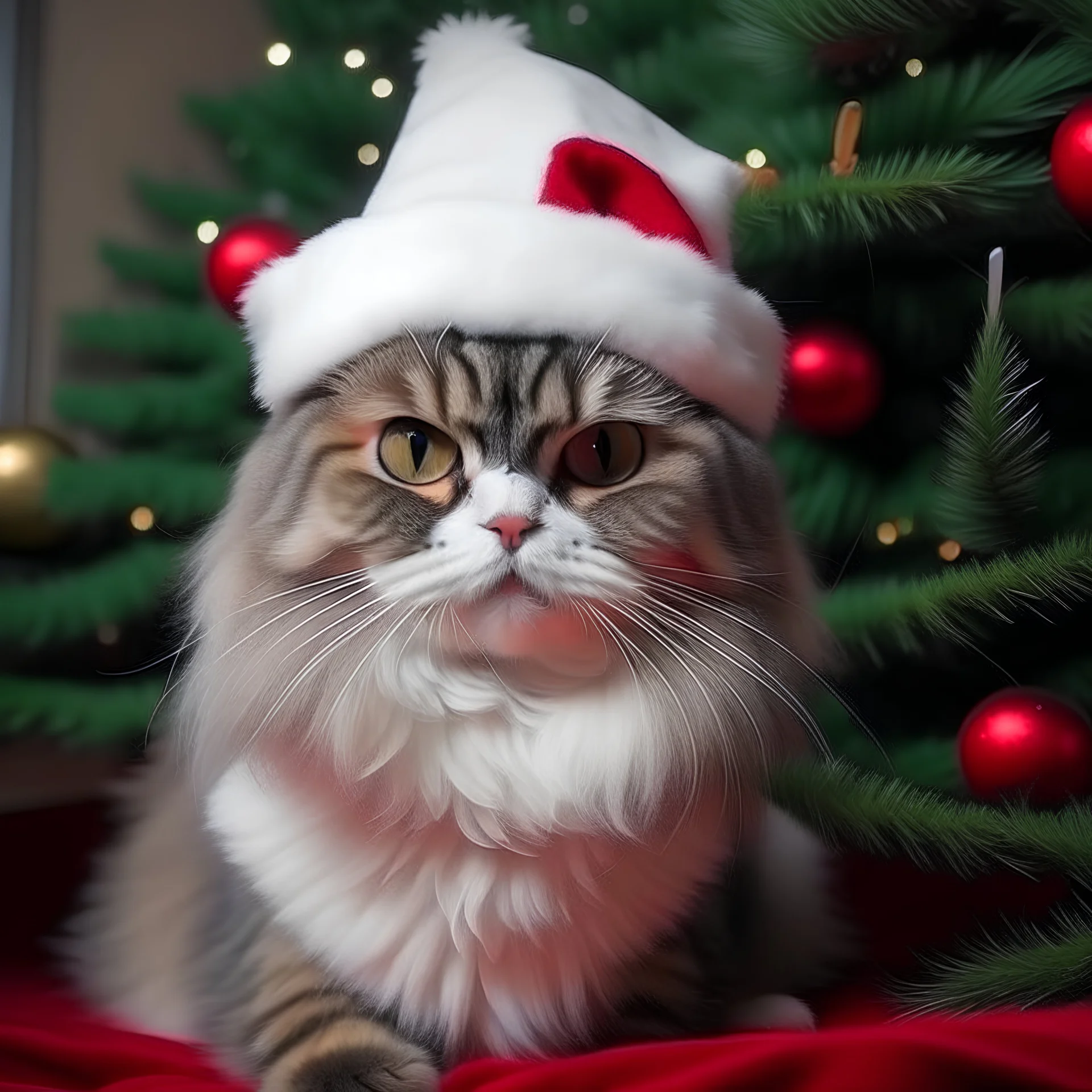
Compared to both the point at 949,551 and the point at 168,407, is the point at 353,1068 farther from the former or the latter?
the point at 168,407

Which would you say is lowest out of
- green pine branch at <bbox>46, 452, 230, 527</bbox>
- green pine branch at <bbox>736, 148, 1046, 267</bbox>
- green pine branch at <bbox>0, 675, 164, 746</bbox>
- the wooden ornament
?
green pine branch at <bbox>0, 675, 164, 746</bbox>

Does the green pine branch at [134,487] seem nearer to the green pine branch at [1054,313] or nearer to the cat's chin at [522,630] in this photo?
the cat's chin at [522,630]

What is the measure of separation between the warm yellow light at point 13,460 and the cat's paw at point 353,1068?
2.69 ft

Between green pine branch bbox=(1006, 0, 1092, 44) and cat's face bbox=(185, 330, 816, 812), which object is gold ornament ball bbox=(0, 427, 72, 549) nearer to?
cat's face bbox=(185, 330, 816, 812)

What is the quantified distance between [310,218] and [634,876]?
0.97 meters

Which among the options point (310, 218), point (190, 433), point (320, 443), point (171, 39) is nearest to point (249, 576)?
point (320, 443)

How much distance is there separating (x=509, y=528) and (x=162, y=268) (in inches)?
38.0

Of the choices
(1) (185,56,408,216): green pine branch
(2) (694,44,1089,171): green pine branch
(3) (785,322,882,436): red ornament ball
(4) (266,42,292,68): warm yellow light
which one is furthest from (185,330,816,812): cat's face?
(4) (266,42,292,68): warm yellow light

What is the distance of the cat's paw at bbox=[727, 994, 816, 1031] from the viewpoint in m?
0.91

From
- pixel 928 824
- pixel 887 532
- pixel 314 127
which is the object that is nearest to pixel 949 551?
pixel 887 532

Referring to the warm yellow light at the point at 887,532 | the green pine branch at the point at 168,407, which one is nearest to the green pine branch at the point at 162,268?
the green pine branch at the point at 168,407

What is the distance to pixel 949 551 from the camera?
1187mm

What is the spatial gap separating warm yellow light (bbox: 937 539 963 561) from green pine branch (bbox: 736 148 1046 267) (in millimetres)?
320

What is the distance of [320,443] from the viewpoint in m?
0.82
